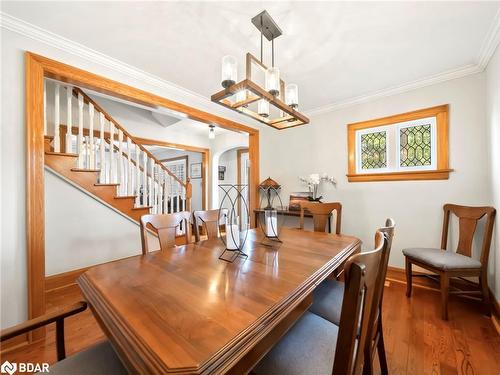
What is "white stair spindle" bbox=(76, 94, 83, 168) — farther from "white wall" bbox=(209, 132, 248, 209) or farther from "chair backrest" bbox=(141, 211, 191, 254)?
"white wall" bbox=(209, 132, 248, 209)

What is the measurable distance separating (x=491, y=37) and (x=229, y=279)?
2.78m

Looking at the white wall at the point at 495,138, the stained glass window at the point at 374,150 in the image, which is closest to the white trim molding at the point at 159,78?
the white wall at the point at 495,138

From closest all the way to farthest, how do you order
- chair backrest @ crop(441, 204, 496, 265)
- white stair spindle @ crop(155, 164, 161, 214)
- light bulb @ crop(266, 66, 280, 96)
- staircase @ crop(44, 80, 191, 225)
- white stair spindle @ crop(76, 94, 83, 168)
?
light bulb @ crop(266, 66, 280, 96) → chair backrest @ crop(441, 204, 496, 265) → staircase @ crop(44, 80, 191, 225) → white stair spindle @ crop(76, 94, 83, 168) → white stair spindle @ crop(155, 164, 161, 214)

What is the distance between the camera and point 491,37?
1.75 meters

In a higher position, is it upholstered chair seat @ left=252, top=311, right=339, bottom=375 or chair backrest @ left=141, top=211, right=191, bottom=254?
chair backrest @ left=141, top=211, right=191, bottom=254

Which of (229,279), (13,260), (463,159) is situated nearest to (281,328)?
(229,279)

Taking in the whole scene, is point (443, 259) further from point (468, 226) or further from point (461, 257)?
point (468, 226)

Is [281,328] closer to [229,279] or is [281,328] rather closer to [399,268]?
[229,279]

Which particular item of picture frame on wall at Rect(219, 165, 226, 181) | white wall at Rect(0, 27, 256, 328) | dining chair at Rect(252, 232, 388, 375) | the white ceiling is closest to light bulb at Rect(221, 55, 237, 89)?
the white ceiling

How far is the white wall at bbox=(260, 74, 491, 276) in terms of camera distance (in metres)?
2.22

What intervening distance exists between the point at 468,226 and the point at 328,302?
6.35 ft

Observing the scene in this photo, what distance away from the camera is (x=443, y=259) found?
6.38ft

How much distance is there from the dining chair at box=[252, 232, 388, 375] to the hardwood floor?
848mm

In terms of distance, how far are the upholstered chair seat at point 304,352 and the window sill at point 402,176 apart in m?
2.28
